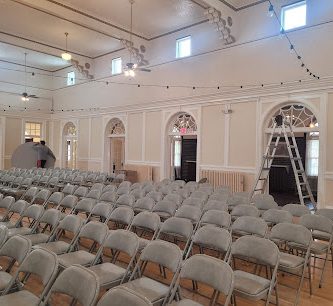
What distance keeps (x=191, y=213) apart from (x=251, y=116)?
5201 millimetres

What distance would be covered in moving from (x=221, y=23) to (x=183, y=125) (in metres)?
3.53

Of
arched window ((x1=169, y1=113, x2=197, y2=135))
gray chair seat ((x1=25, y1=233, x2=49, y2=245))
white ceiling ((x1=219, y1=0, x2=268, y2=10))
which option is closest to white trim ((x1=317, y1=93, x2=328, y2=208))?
white ceiling ((x1=219, y1=0, x2=268, y2=10))

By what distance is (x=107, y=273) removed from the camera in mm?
2721

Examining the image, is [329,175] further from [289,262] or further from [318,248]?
[289,262]

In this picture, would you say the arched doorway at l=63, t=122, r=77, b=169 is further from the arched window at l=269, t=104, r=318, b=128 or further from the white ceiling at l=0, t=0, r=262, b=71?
the arched window at l=269, t=104, r=318, b=128

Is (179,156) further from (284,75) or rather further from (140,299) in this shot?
(140,299)

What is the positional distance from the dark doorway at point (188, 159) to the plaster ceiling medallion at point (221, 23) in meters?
6.22

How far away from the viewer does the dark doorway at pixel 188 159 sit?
1473 cm

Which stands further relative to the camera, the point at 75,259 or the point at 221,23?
the point at 221,23

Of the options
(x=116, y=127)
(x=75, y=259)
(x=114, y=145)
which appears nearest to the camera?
(x=75, y=259)

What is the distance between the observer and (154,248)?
2.72 m

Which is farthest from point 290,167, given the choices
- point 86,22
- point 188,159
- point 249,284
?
point 249,284

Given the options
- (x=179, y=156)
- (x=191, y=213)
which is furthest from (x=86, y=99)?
(x=191, y=213)

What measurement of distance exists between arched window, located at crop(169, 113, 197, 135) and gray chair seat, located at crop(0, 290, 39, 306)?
8.48 m
